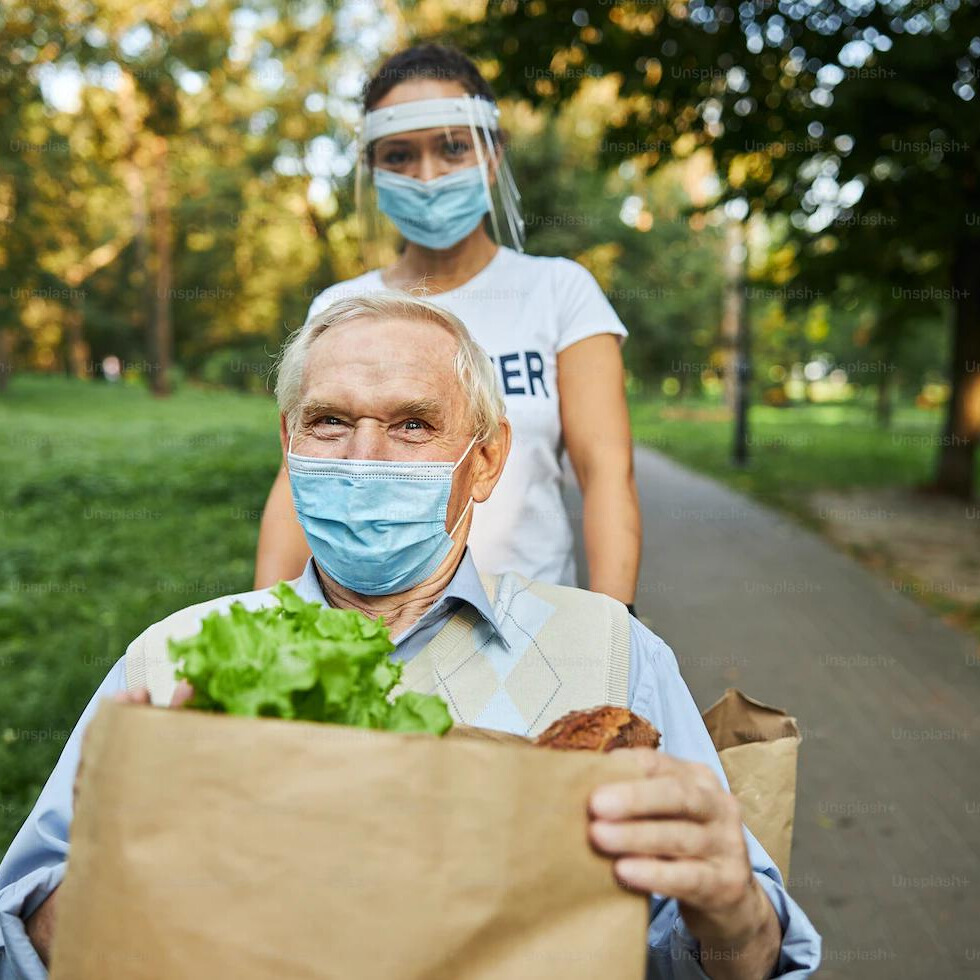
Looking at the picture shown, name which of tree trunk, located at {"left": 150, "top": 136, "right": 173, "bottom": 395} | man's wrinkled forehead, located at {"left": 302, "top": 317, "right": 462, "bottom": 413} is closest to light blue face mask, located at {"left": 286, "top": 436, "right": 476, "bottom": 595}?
man's wrinkled forehead, located at {"left": 302, "top": 317, "right": 462, "bottom": 413}

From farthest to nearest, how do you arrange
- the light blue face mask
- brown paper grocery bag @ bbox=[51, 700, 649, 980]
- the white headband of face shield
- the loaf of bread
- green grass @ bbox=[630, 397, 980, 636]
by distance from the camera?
green grass @ bbox=[630, 397, 980, 636] < the white headband of face shield < the light blue face mask < the loaf of bread < brown paper grocery bag @ bbox=[51, 700, 649, 980]

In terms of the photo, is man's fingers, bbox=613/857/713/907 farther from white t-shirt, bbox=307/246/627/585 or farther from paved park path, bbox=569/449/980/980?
paved park path, bbox=569/449/980/980

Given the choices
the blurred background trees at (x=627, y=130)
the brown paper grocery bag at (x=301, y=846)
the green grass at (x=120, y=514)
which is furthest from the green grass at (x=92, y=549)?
the brown paper grocery bag at (x=301, y=846)

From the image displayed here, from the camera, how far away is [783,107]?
9102mm

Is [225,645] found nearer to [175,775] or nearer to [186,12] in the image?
[175,775]

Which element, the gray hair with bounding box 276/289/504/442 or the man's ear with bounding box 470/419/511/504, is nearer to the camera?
the gray hair with bounding box 276/289/504/442

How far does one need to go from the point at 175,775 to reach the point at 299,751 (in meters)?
0.14

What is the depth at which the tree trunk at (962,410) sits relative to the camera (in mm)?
14477

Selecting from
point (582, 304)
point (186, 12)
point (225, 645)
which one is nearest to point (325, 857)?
point (225, 645)

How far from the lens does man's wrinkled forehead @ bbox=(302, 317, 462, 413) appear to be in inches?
75.8

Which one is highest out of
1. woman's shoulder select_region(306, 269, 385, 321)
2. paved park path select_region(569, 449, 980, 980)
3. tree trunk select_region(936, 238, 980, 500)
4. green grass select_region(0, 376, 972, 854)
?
woman's shoulder select_region(306, 269, 385, 321)

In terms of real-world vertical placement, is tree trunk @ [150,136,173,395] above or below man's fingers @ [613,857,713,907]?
above

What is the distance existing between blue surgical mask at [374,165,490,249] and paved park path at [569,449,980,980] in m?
2.91

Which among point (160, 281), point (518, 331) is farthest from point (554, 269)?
point (160, 281)
